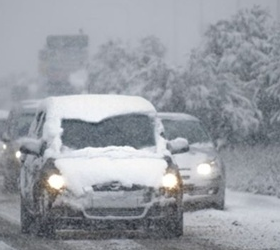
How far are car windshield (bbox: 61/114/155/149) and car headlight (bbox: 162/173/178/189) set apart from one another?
40.7 inches

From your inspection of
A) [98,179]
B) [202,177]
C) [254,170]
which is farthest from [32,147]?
[254,170]

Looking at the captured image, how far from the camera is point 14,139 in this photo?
2181 centimetres

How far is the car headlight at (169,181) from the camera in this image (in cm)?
1218

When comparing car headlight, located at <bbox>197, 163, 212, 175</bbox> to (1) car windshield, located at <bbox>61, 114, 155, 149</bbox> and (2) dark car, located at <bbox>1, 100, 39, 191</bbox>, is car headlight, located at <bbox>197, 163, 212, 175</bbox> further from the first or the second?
(2) dark car, located at <bbox>1, 100, 39, 191</bbox>

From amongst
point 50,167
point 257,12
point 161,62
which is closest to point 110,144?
point 50,167

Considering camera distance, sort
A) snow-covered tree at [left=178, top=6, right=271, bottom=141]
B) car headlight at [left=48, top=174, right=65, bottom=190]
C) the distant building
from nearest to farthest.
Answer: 1. car headlight at [left=48, top=174, right=65, bottom=190]
2. snow-covered tree at [left=178, top=6, right=271, bottom=141]
3. the distant building

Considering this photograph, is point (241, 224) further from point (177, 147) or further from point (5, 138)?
point (5, 138)

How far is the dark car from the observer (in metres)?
21.2

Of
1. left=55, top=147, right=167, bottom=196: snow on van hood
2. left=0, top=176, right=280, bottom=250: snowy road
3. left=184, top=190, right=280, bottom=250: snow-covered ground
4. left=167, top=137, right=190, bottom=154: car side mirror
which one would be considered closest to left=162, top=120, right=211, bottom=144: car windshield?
left=184, top=190, right=280, bottom=250: snow-covered ground

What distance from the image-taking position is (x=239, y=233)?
43.2 ft

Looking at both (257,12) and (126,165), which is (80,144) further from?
(257,12)

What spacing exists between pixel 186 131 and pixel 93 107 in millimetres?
4985

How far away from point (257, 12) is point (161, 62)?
596cm

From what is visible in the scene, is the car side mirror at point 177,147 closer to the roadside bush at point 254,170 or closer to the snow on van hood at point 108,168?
the snow on van hood at point 108,168
